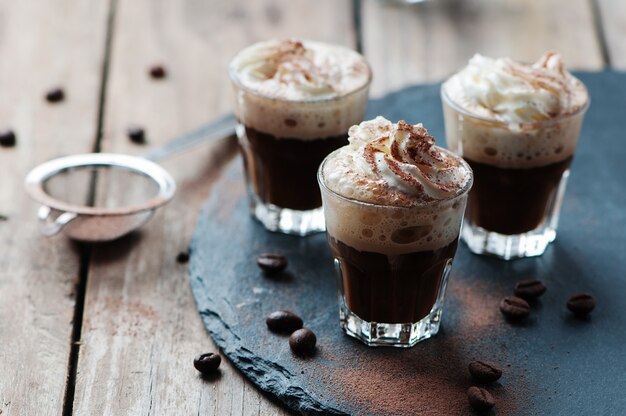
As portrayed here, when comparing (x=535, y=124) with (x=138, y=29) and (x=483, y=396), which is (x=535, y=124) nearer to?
(x=483, y=396)

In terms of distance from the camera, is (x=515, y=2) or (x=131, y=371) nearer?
(x=131, y=371)

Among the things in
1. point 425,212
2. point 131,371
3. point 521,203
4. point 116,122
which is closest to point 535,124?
point 521,203

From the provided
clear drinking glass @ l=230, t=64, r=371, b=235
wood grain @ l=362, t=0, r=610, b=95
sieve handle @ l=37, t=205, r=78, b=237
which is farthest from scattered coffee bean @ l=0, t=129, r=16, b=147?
wood grain @ l=362, t=0, r=610, b=95

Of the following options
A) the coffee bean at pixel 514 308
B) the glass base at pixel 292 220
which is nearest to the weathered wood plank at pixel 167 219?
the glass base at pixel 292 220

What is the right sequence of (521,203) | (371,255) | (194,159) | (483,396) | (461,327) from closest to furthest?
1. (483,396)
2. (371,255)
3. (461,327)
4. (521,203)
5. (194,159)

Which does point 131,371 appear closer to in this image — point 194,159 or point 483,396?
point 483,396

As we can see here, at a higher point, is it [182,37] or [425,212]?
[425,212]

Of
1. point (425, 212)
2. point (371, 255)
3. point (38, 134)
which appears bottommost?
point (38, 134)

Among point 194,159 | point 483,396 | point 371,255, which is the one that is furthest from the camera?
point 194,159
